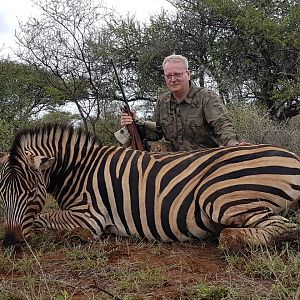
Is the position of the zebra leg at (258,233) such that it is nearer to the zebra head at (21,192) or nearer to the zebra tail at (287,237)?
the zebra tail at (287,237)

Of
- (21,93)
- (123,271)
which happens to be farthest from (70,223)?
(21,93)

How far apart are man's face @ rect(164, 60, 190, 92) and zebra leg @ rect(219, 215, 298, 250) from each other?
6.29ft

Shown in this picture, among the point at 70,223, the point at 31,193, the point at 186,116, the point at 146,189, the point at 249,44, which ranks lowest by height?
the point at 70,223

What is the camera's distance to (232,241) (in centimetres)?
278

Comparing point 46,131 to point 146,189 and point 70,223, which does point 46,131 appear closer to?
point 70,223

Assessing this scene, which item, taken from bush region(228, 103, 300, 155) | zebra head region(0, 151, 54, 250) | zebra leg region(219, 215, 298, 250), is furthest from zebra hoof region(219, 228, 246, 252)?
bush region(228, 103, 300, 155)

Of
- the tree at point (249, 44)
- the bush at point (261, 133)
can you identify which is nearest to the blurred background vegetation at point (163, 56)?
the tree at point (249, 44)

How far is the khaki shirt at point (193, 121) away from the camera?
4.41 m

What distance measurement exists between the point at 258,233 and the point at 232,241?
0.49ft

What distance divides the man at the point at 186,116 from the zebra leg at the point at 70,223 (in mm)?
1368

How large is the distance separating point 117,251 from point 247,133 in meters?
4.62

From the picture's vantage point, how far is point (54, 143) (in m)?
3.69

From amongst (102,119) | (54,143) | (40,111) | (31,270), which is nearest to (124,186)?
(54,143)

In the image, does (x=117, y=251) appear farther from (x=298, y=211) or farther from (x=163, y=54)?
(x=163, y=54)
